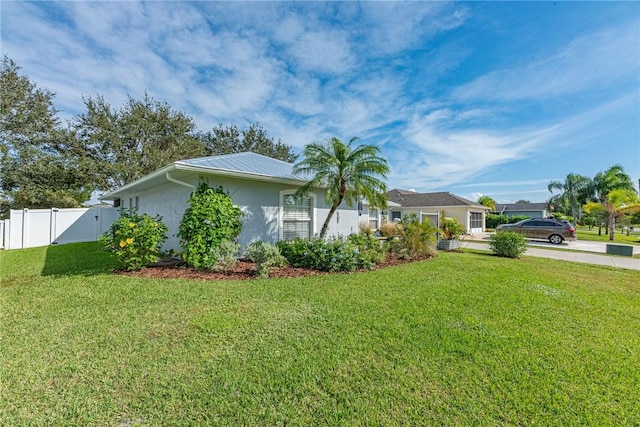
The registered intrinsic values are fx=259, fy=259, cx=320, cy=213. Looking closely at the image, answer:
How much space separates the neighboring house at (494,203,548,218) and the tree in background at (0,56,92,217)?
206 ft

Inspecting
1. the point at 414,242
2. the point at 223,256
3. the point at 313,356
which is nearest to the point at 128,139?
the point at 223,256

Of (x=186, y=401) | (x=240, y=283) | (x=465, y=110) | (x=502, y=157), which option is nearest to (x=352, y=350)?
(x=186, y=401)

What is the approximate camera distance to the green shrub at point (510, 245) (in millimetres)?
11164

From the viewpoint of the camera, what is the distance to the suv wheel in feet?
59.8

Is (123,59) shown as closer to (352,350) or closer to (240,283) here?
(240,283)

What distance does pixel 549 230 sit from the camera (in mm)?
18859

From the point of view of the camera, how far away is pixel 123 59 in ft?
35.7

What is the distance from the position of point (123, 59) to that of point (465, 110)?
1526 centimetres

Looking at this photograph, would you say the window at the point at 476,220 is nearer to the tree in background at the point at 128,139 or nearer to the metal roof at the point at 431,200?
the metal roof at the point at 431,200

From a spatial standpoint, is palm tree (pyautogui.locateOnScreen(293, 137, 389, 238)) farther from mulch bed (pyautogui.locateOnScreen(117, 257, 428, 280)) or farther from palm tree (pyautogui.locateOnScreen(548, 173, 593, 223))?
palm tree (pyautogui.locateOnScreen(548, 173, 593, 223))

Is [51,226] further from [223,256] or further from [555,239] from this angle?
[555,239]

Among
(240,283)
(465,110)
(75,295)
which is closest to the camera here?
(75,295)

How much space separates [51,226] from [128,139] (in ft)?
37.6

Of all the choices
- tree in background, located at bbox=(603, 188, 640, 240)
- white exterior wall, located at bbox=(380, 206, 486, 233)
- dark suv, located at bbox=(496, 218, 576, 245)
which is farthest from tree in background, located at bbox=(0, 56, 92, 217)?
tree in background, located at bbox=(603, 188, 640, 240)
